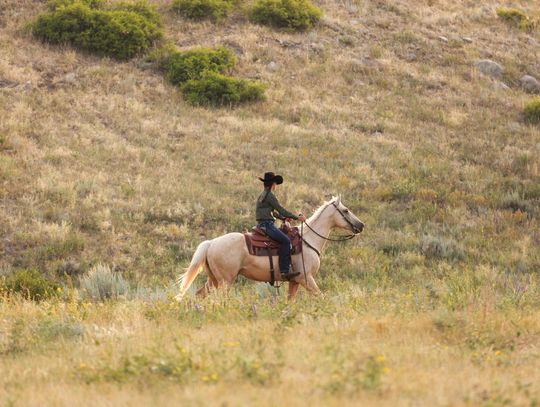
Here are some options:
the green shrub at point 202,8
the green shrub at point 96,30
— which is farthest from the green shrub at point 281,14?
the green shrub at point 96,30

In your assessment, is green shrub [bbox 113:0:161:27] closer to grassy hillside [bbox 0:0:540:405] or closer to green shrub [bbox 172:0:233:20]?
grassy hillside [bbox 0:0:540:405]

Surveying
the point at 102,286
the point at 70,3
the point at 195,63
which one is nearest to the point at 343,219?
the point at 102,286

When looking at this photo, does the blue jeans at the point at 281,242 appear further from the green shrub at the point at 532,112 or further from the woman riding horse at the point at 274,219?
the green shrub at the point at 532,112

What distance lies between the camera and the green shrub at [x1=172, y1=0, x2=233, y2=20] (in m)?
32.7

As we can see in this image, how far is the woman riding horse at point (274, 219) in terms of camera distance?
13.4 meters

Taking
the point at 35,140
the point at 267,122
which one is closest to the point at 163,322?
the point at 35,140

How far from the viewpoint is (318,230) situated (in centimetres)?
1448

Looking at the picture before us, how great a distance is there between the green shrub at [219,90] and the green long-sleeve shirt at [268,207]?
14217mm

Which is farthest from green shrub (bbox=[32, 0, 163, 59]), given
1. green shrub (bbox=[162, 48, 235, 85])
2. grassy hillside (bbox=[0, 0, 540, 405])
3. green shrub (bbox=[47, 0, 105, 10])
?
Result: green shrub (bbox=[162, 48, 235, 85])

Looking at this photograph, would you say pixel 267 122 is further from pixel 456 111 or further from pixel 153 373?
pixel 153 373

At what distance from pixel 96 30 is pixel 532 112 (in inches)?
644

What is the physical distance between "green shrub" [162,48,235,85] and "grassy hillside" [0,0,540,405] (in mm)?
631

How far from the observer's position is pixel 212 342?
328 inches

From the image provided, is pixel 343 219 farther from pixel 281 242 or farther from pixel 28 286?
pixel 28 286
